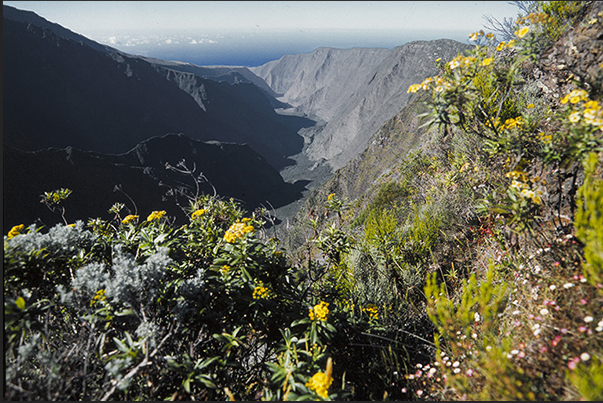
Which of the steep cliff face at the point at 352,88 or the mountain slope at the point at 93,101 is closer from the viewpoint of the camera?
the mountain slope at the point at 93,101

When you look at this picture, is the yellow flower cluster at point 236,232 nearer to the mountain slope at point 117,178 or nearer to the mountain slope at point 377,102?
the mountain slope at point 117,178

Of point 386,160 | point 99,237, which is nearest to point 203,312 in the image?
point 99,237

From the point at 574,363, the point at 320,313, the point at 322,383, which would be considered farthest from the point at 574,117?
the point at 322,383

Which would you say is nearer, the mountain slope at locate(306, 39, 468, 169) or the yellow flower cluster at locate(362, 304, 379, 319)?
the yellow flower cluster at locate(362, 304, 379, 319)

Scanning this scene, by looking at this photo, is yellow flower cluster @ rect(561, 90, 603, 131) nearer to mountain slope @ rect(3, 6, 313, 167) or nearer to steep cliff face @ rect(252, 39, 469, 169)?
steep cliff face @ rect(252, 39, 469, 169)

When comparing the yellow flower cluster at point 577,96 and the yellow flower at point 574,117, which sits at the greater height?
the yellow flower cluster at point 577,96

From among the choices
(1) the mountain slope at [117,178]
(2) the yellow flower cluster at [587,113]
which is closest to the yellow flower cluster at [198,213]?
(1) the mountain slope at [117,178]

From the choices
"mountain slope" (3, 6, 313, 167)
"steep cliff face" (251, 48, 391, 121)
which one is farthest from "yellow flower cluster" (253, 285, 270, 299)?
"steep cliff face" (251, 48, 391, 121)
